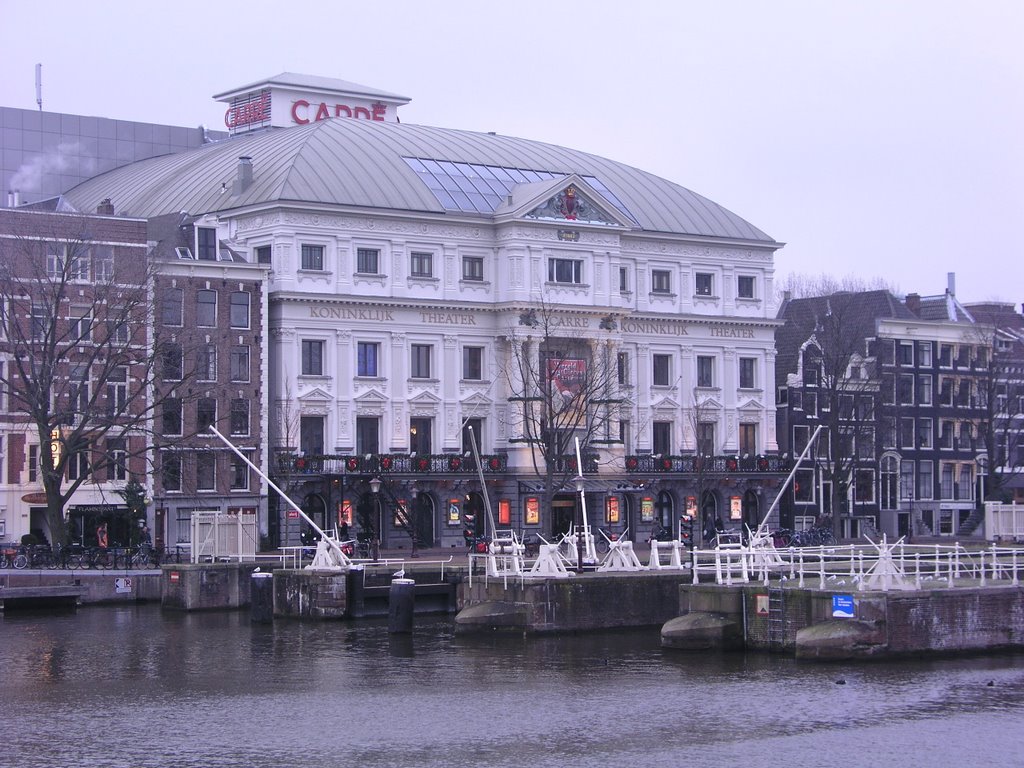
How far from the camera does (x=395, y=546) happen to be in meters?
107

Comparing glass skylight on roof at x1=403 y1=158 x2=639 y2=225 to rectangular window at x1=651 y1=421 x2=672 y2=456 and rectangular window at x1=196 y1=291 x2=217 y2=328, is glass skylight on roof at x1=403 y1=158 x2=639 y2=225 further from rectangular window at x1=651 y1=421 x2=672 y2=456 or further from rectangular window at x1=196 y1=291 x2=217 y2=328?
rectangular window at x1=196 y1=291 x2=217 y2=328

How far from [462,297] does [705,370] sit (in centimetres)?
1744

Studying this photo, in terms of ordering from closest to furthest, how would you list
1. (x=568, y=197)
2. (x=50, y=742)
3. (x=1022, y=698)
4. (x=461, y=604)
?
(x=50, y=742), (x=1022, y=698), (x=461, y=604), (x=568, y=197)

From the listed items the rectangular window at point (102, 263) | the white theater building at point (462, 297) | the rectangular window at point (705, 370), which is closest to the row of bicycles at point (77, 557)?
the rectangular window at point (102, 263)

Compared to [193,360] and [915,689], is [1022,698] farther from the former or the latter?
[193,360]

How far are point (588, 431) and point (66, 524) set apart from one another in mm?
27233

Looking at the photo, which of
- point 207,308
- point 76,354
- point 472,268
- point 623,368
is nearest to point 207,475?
point 207,308

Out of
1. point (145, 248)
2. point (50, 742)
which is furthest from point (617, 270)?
point (50, 742)

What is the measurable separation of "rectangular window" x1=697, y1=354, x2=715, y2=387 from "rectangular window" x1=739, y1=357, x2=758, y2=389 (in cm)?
207

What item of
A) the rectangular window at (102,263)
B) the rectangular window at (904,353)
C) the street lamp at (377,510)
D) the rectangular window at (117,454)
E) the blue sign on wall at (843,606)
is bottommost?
the blue sign on wall at (843,606)

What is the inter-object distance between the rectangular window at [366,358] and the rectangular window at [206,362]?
873 centimetres

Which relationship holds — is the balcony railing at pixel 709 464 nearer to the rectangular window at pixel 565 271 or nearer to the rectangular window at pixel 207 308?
the rectangular window at pixel 565 271

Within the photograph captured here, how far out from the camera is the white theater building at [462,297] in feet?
347

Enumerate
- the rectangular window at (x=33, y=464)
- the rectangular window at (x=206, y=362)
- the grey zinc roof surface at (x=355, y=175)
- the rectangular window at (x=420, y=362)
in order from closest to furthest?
the rectangular window at (x=33, y=464)
the rectangular window at (x=206, y=362)
the grey zinc roof surface at (x=355, y=175)
the rectangular window at (x=420, y=362)
